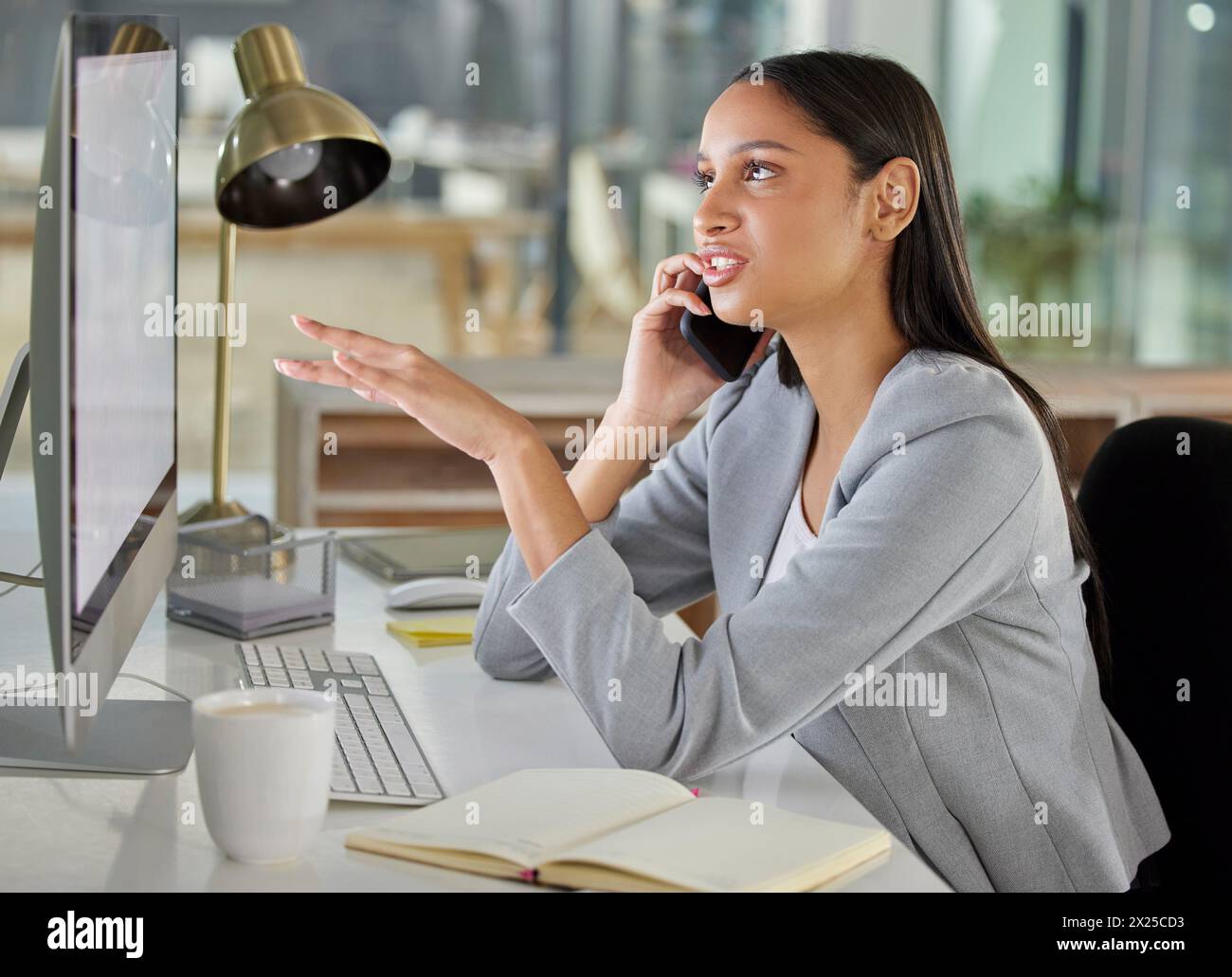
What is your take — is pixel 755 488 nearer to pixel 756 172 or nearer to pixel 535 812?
pixel 756 172

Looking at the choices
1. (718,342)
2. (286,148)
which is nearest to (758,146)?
(718,342)

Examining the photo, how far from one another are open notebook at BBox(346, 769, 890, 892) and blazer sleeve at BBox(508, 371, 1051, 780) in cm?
8

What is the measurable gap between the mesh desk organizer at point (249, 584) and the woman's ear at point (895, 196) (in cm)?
63

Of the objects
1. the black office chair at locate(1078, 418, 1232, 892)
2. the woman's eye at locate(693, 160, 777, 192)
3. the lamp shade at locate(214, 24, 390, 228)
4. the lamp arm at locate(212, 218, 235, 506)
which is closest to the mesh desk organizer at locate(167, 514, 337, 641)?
the lamp arm at locate(212, 218, 235, 506)

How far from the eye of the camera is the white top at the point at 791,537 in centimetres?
135

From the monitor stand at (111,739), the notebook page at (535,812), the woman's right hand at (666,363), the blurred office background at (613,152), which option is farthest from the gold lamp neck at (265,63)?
the blurred office background at (613,152)

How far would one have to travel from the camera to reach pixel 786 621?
1.09 metres

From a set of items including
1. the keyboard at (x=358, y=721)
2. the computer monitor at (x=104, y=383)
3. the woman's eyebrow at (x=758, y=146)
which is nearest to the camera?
the computer monitor at (x=104, y=383)

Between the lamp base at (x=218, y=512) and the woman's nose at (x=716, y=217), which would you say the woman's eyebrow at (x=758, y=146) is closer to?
the woman's nose at (x=716, y=217)

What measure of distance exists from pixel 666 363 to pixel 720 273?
225 mm

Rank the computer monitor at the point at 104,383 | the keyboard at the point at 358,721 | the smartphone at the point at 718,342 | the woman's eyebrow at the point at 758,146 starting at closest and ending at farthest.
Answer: the computer monitor at the point at 104,383 < the keyboard at the point at 358,721 < the woman's eyebrow at the point at 758,146 < the smartphone at the point at 718,342

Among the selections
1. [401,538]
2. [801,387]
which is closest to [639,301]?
[401,538]
